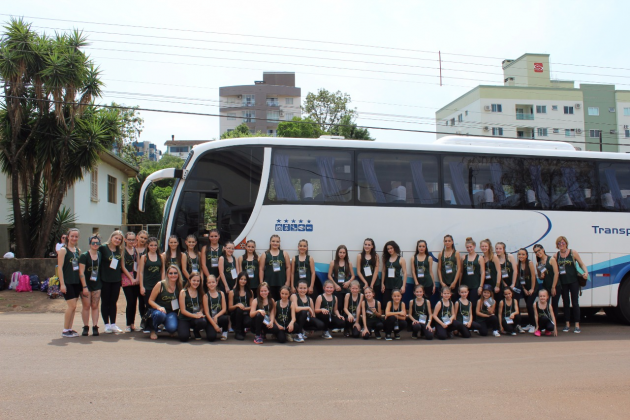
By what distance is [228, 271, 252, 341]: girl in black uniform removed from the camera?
28.2 feet

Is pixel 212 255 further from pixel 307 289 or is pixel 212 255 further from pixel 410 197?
pixel 410 197

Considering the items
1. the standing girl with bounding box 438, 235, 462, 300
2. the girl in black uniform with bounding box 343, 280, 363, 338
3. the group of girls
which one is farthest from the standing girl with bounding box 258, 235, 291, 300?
the standing girl with bounding box 438, 235, 462, 300

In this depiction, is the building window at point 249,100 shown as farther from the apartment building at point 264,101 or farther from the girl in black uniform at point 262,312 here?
the girl in black uniform at point 262,312

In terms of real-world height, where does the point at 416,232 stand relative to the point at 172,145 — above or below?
below

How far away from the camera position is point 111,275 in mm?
8539

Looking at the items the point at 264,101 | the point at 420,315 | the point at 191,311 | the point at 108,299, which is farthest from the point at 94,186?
the point at 264,101

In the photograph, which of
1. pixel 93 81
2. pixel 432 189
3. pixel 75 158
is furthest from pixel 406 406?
pixel 93 81

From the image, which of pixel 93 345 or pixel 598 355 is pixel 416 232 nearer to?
pixel 598 355

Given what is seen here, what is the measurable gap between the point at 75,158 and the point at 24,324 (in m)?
7.88

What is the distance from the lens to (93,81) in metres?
16.9

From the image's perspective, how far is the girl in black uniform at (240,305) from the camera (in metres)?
8.61

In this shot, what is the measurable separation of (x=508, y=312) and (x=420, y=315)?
176 centimetres

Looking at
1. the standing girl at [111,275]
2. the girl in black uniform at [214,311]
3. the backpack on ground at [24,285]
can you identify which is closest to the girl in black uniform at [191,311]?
the girl in black uniform at [214,311]

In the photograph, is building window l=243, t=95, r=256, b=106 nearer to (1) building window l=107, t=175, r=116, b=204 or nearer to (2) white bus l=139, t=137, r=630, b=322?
(1) building window l=107, t=175, r=116, b=204
